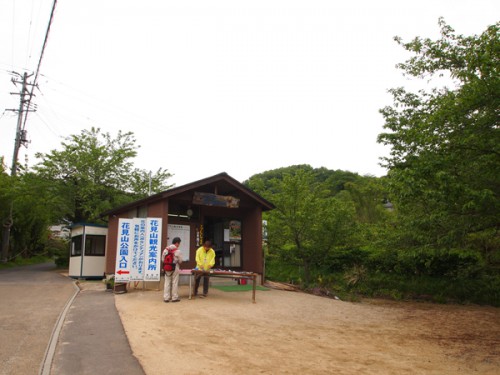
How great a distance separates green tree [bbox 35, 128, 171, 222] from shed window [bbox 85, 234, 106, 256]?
432cm

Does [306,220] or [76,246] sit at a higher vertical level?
[306,220]

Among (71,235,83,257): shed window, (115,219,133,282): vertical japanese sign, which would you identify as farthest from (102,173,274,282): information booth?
(71,235,83,257): shed window

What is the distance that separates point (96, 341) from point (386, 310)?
783cm

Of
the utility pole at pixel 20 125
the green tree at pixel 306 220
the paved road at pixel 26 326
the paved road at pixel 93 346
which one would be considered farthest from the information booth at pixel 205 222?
the utility pole at pixel 20 125

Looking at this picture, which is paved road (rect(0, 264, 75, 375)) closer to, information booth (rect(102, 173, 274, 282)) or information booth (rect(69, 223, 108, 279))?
information booth (rect(102, 173, 274, 282))

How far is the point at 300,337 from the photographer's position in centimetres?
638

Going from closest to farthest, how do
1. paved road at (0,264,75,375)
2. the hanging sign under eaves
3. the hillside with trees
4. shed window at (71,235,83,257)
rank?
paved road at (0,264,75,375)
the hillside with trees
the hanging sign under eaves
shed window at (71,235,83,257)

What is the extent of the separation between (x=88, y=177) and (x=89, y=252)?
22.2 ft

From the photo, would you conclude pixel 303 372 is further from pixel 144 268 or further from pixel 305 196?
pixel 305 196

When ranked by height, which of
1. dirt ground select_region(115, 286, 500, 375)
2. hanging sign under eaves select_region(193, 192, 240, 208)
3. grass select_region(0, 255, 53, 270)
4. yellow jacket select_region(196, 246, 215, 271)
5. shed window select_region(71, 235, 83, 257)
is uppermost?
hanging sign under eaves select_region(193, 192, 240, 208)

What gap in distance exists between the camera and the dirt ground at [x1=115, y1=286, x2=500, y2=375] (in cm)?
491

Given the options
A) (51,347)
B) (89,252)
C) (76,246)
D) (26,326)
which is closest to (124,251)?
(26,326)

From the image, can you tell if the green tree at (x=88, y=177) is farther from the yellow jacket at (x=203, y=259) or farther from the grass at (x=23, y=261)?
the yellow jacket at (x=203, y=259)

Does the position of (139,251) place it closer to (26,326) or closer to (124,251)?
(124,251)
